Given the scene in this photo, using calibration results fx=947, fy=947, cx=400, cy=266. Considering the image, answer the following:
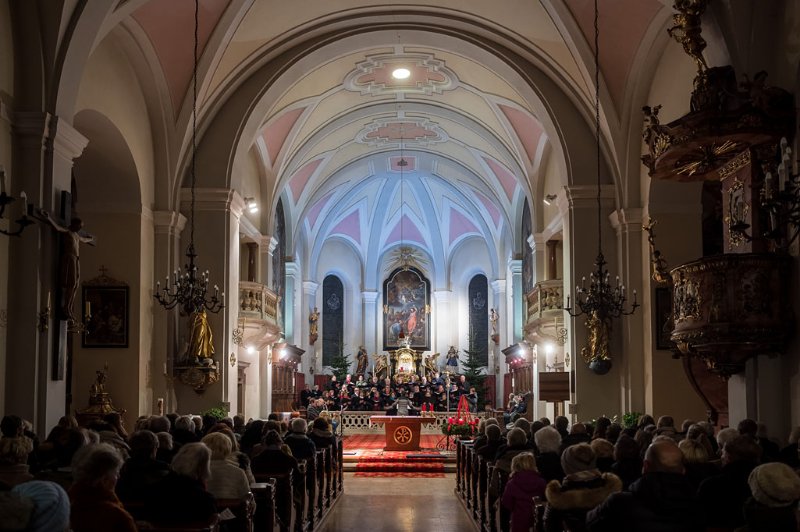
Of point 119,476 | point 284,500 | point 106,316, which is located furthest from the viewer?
point 106,316

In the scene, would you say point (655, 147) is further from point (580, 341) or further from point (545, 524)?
point (580, 341)

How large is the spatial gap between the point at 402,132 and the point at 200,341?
10.4 meters

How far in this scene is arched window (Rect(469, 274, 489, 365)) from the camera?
3153 centimetres

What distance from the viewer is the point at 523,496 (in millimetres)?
6906

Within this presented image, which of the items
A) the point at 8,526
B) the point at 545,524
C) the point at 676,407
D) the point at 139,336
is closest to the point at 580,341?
the point at 676,407

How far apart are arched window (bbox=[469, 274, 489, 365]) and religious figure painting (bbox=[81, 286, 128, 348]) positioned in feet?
61.3

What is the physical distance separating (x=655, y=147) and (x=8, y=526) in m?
7.10

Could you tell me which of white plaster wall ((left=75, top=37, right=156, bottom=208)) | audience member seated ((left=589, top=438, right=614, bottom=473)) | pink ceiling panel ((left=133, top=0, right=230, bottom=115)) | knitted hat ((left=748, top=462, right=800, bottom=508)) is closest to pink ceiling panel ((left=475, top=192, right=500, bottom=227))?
pink ceiling panel ((left=133, top=0, right=230, bottom=115))

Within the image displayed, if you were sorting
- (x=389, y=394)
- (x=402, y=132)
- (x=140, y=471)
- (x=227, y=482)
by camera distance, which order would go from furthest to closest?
(x=389, y=394)
(x=402, y=132)
(x=227, y=482)
(x=140, y=471)

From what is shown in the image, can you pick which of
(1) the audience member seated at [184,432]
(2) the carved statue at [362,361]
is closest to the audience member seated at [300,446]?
(1) the audience member seated at [184,432]

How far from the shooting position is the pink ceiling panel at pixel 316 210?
2700cm

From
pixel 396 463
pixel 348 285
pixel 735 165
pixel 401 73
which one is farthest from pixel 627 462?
pixel 348 285

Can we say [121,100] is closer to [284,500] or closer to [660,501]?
[284,500]

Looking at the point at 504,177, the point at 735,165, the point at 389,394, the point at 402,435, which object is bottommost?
the point at 402,435
